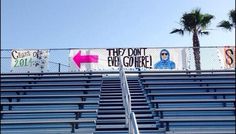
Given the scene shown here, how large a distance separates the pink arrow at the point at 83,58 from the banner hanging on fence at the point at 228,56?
11.5ft

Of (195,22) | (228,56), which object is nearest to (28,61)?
(228,56)

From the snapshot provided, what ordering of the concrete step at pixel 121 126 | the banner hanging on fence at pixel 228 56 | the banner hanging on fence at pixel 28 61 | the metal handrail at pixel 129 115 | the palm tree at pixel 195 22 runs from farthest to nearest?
the palm tree at pixel 195 22
the banner hanging on fence at pixel 28 61
the banner hanging on fence at pixel 228 56
the concrete step at pixel 121 126
the metal handrail at pixel 129 115

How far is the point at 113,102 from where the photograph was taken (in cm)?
966

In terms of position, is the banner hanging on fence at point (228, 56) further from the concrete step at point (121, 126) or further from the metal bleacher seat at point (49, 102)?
the concrete step at point (121, 126)

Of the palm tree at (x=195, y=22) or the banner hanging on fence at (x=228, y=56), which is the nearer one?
the banner hanging on fence at (x=228, y=56)

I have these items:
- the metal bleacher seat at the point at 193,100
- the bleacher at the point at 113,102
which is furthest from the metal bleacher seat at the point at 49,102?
the metal bleacher seat at the point at 193,100

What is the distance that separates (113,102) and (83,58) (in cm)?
314

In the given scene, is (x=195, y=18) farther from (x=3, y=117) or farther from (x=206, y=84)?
(x=3, y=117)

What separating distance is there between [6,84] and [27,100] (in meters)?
1.66

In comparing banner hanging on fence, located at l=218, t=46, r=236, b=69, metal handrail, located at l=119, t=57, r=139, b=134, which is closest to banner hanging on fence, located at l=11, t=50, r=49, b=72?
metal handrail, located at l=119, t=57, r=139, b=134

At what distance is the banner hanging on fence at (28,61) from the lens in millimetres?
12312

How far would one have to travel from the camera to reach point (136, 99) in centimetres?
977

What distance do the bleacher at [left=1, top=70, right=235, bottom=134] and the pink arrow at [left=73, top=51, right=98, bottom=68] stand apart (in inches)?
14.8

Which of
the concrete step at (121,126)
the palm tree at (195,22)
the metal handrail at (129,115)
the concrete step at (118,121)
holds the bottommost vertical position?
the concrete step at (121,126)
